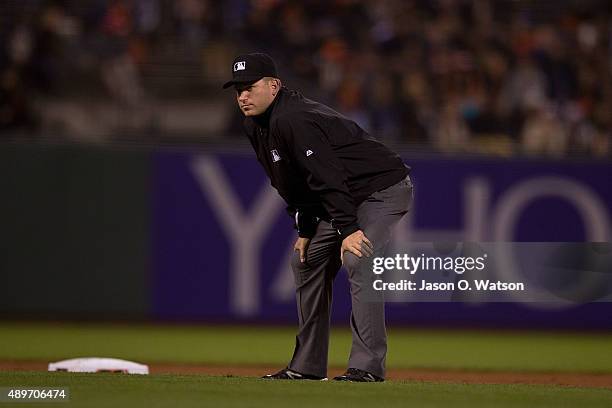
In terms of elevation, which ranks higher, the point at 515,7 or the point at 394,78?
the point at 515,7

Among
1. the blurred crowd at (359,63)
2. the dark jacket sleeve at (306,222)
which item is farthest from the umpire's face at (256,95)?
the blurred crowd at (359,63)

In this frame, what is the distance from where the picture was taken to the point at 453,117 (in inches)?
590

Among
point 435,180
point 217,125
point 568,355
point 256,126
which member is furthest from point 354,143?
point 217,125

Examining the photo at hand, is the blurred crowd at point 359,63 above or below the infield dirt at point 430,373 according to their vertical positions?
above

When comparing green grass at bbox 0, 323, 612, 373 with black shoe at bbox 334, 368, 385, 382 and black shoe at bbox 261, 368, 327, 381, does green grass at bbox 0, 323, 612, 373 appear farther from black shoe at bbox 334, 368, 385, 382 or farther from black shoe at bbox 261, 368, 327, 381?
black shoe at bbox 334, 368, 385, 382

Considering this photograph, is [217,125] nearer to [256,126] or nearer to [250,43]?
[250,43]

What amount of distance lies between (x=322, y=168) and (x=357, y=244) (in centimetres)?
48

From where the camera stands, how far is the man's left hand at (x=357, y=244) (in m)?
6.64

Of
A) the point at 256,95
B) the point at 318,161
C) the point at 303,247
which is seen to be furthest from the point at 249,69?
the point at 303,247

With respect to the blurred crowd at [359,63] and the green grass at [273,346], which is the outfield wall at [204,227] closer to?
the green grass at [273,346]

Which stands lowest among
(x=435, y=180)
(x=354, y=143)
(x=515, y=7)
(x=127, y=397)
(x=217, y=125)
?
(x=127, y=397)

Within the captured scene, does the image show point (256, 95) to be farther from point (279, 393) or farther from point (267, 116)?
point (279, 393)

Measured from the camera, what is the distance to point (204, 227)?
13.1 metres

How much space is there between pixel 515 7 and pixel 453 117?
8.95 ft
